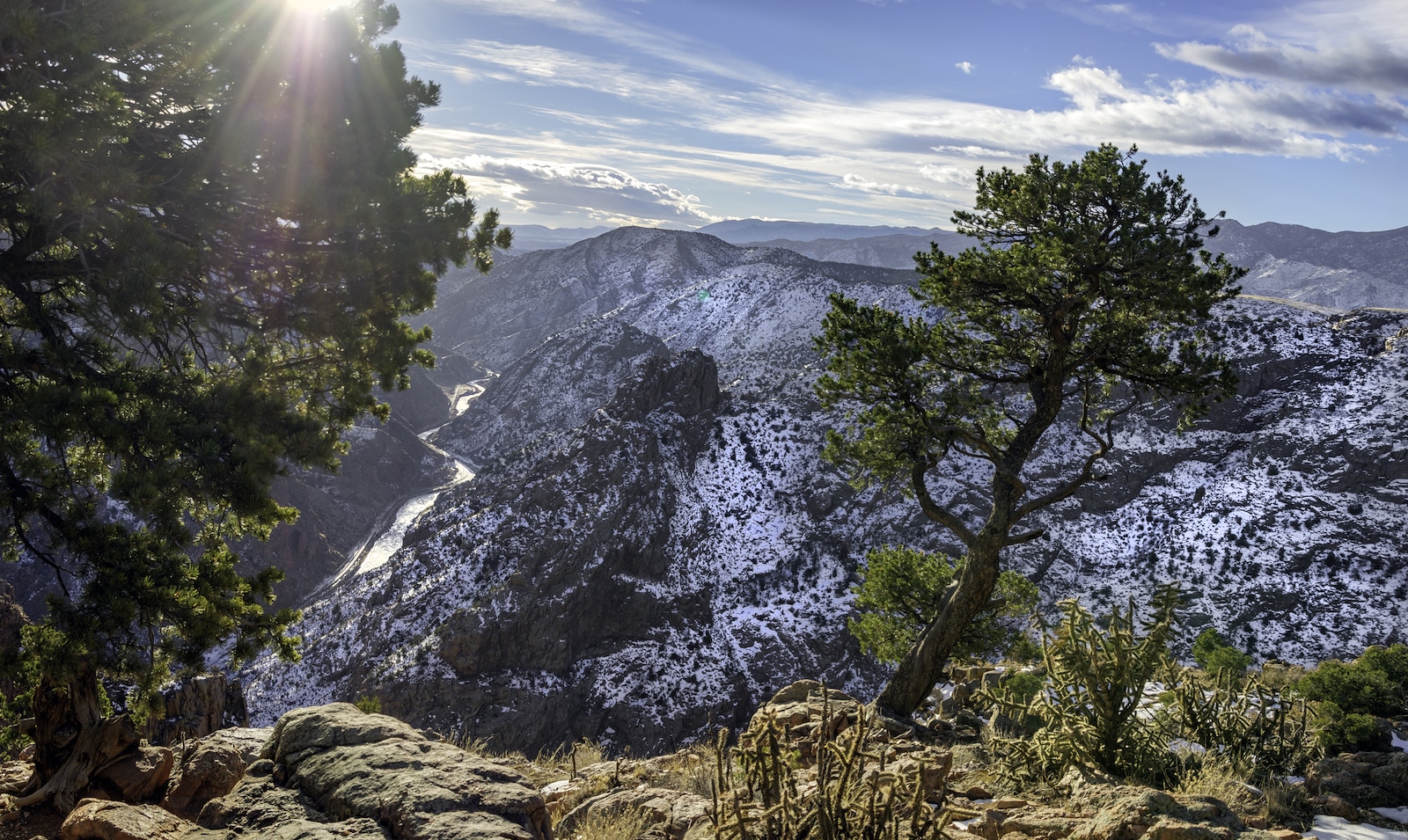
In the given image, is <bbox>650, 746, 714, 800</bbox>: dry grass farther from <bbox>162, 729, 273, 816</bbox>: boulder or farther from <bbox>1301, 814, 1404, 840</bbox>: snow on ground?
<bbox>1301, 814, 1404, 840</bbox>: snow on ground

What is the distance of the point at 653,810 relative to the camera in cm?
586

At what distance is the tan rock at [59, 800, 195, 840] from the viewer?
5.07m

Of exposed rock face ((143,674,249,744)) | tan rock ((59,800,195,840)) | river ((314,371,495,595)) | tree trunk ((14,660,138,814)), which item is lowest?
river ((314,371,495,595))

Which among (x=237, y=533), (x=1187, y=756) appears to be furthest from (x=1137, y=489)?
(x=237, y=533)

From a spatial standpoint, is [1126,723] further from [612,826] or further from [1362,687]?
[1362,687]

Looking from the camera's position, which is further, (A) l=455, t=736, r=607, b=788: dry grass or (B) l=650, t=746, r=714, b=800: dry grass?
(A) l=455, t=736, r=607, b=788: dry grass

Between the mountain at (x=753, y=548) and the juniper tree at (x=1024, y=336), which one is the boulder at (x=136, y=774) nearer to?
the juniper tree at (x=1024, y=336)

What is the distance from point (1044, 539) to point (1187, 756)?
4167cm

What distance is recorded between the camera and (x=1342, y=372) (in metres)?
49.9

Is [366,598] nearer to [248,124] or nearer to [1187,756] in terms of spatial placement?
[248,124]

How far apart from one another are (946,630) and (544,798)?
830cm

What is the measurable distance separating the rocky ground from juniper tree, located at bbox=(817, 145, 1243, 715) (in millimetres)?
5072

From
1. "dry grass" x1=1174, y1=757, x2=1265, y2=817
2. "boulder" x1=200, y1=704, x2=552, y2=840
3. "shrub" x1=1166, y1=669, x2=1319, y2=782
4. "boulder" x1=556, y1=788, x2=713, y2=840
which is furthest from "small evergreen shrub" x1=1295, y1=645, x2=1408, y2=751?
"boulder" x1=200, y1=704, x2=552, y2=840

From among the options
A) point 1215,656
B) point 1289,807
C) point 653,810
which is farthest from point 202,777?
point 1215,656
